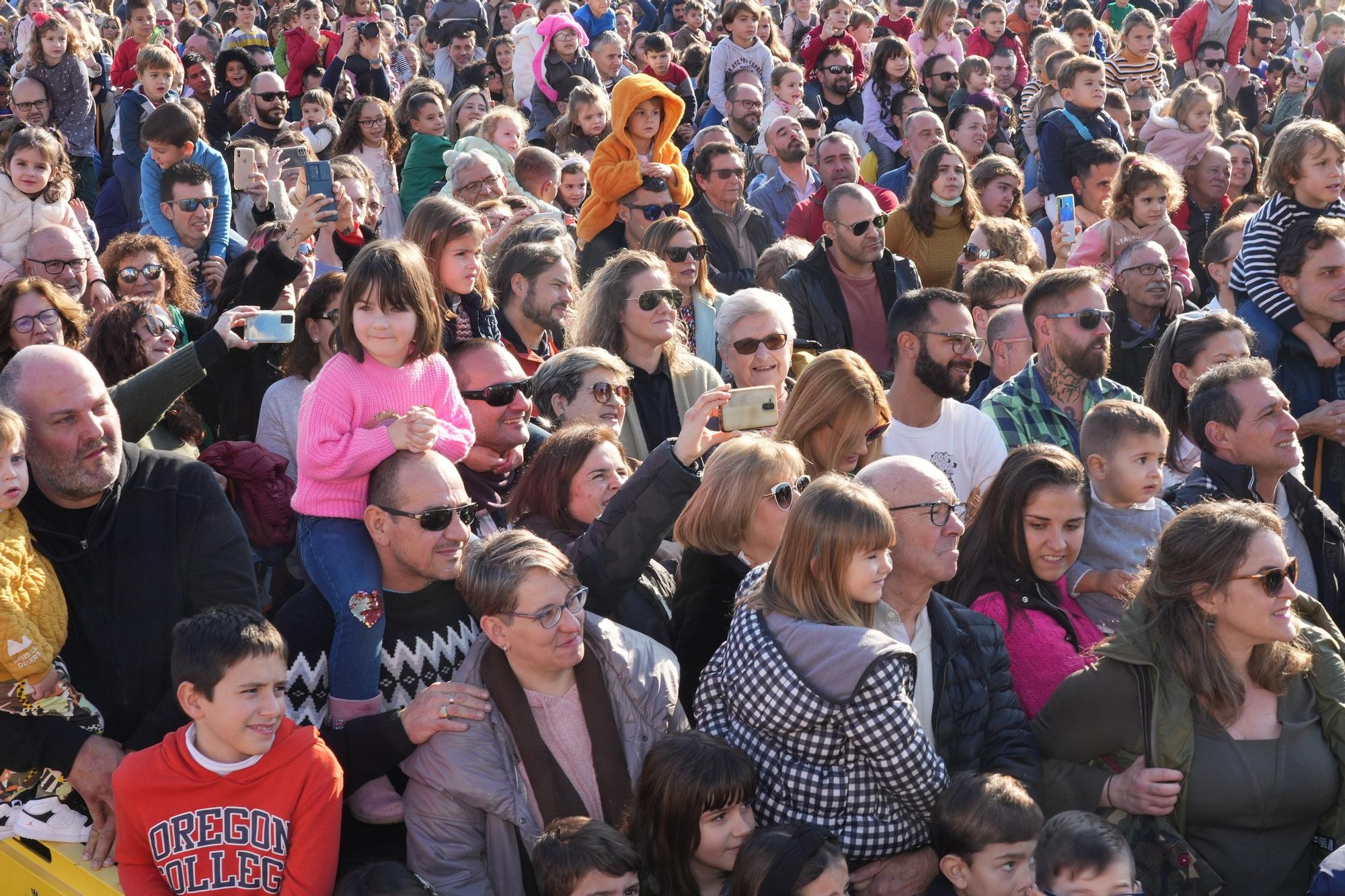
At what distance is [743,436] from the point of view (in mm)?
4172

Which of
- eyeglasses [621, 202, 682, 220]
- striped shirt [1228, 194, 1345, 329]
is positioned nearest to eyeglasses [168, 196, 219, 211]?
eyeglasses [621, 202, 682, 220]

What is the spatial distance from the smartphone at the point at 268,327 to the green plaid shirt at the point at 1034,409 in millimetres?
2620

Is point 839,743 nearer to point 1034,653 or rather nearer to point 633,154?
point 1034,653

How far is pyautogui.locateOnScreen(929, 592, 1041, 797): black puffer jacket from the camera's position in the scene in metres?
3.65

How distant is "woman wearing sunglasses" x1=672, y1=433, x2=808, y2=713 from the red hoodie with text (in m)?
1.16

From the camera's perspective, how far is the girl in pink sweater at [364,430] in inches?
150

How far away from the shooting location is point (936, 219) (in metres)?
7.75

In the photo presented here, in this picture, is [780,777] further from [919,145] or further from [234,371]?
[919,145]

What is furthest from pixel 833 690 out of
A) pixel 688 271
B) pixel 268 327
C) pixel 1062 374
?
pixel 688 271

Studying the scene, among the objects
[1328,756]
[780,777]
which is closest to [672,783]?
[780,777]

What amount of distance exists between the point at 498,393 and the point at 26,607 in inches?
66.4

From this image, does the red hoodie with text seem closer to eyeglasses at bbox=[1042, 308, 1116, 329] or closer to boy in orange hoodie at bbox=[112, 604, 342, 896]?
boy in orange hoodie at bbox=[112, 604, 342, 896]

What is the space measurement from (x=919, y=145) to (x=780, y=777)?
21.2ft

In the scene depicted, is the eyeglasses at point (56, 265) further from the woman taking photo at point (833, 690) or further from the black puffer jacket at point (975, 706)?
the black puffer jacket at point (975, 706)
